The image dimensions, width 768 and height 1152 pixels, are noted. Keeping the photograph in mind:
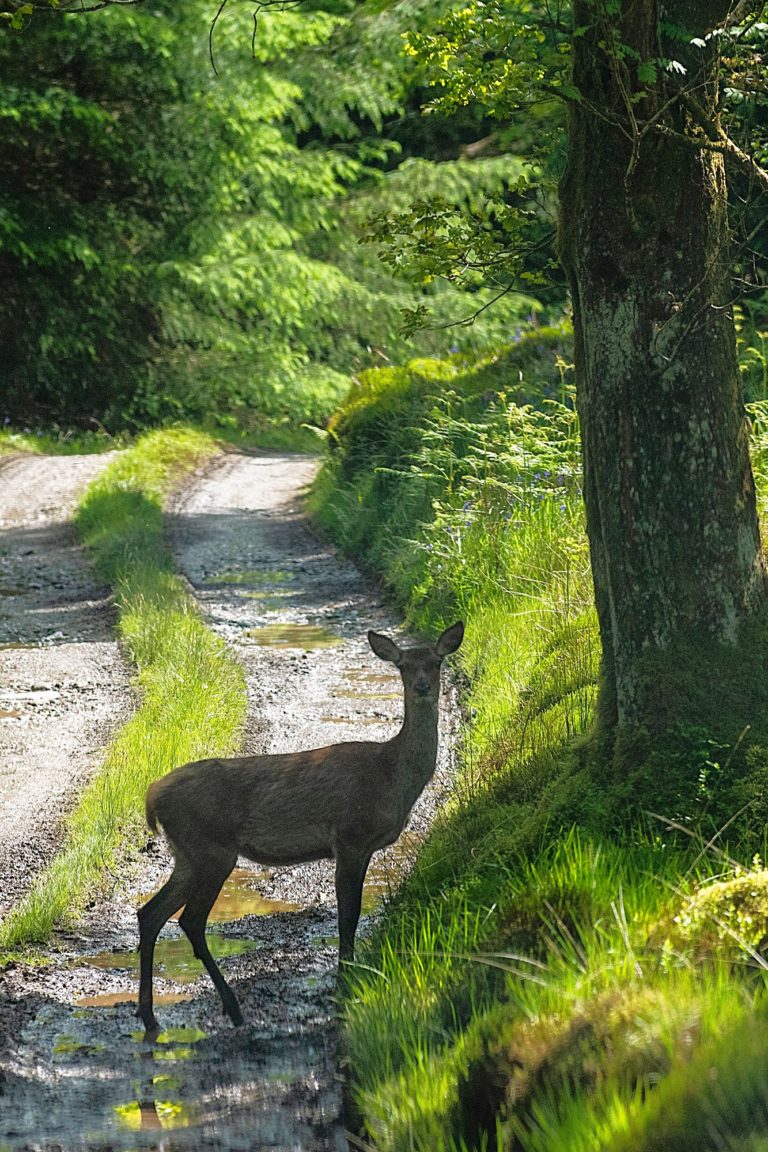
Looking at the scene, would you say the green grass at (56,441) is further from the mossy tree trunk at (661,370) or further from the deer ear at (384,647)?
the mossy tree trunk at (661,370)

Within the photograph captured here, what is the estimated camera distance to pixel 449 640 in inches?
293

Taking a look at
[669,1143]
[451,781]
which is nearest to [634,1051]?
[669,1143]

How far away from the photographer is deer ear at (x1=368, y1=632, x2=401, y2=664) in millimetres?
7440

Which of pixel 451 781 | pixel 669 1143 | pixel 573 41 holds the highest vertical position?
pixel 573 41

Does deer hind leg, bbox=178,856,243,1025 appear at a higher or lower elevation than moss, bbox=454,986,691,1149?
lower

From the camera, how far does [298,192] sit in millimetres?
37125

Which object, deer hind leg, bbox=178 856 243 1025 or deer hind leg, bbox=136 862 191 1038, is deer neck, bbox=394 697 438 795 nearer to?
deer hind leg, bbox=178 856 243 1025

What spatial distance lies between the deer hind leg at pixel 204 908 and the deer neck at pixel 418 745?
0.91m

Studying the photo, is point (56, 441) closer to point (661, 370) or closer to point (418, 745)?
point (418, 745)

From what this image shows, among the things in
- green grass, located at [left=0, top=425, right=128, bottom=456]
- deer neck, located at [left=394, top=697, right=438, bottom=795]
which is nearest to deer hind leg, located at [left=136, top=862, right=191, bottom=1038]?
deer neck, located at [left=394, top=697, right=438, bottom=795]

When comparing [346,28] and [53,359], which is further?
[346,28]

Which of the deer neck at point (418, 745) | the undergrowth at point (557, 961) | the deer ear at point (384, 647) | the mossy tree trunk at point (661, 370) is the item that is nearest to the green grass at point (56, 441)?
the undergrowth at point (557, 961)

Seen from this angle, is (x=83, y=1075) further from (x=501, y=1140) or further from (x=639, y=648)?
(x=639, y=648)

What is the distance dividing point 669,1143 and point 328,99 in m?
36.3
